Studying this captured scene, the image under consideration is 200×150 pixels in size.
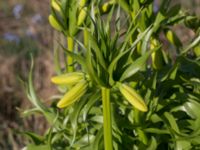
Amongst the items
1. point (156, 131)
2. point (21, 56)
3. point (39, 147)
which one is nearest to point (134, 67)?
point (156, 131)

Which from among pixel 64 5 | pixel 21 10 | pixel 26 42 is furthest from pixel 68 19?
pixel 21 10

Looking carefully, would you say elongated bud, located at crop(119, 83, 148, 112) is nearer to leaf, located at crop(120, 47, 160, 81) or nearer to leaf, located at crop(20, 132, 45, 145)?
leaf, located at crop(120, 47, 160, 81)

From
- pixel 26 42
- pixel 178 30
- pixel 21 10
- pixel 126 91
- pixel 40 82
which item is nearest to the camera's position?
pixel 126 91

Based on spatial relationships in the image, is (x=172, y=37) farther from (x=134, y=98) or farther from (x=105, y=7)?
(x=134, y=98)

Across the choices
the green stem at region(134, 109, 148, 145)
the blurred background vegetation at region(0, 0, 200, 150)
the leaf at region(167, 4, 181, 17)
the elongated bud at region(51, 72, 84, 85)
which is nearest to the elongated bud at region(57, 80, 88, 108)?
the elongated bud at region(51, 72, 84, 85)

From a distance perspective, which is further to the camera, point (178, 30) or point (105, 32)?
point (178, 30)

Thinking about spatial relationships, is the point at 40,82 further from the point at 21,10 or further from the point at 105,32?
the point at 105,32

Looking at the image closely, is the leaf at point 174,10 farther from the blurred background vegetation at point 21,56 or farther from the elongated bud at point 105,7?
the blurred background vegetation at point 21,56
